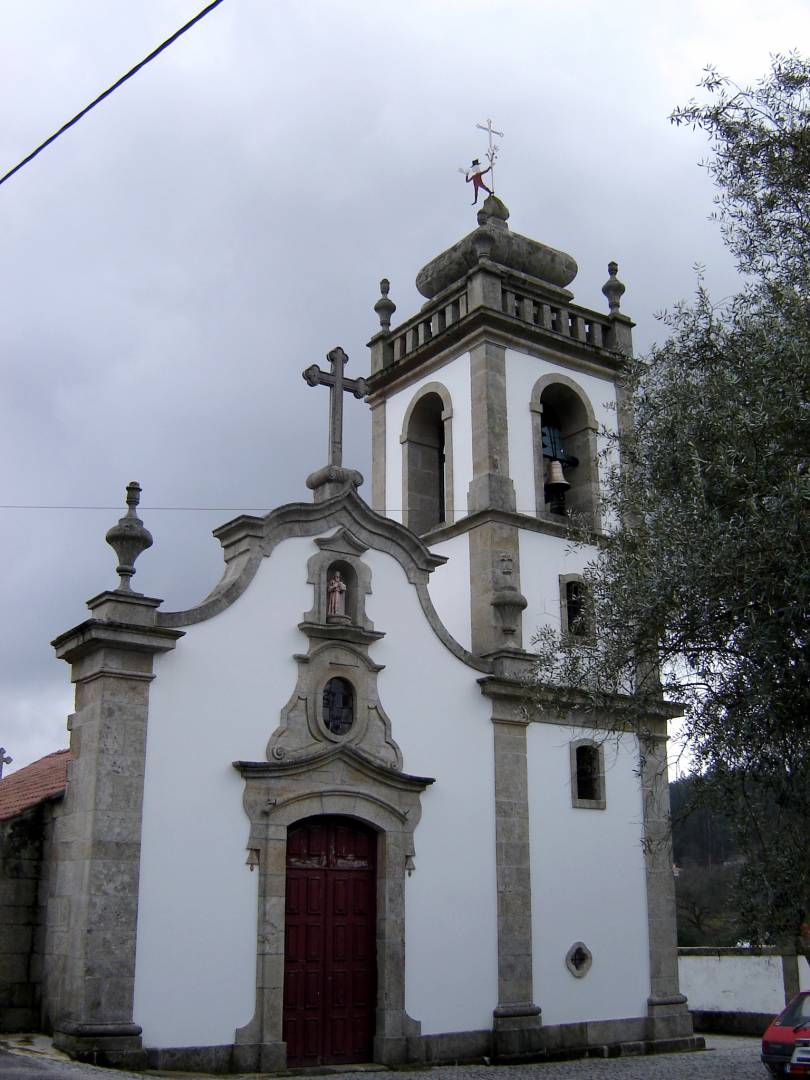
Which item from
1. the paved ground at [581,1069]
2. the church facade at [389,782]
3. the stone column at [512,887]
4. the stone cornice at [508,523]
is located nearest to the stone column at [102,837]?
the church facade at [389,782]

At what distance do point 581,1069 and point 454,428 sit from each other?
28.7 feet

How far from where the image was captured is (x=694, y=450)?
9508 millimetres

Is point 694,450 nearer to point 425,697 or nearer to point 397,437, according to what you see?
point 425,697

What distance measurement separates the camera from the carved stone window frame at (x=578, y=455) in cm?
1669

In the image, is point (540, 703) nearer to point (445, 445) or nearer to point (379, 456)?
point (445, 445)

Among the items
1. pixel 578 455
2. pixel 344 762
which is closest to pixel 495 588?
pixel 578 455

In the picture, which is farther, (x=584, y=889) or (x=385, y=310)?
(x=385, y=310)

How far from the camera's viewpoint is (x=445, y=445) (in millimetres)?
17375

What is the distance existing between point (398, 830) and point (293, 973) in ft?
6.49

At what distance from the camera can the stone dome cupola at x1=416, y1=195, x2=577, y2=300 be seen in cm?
1805

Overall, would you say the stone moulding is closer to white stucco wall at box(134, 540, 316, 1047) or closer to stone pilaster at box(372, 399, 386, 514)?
white stucco wall at box(134, 540, 316, 1047)

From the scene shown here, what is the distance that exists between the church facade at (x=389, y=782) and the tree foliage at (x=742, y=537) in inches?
65.6

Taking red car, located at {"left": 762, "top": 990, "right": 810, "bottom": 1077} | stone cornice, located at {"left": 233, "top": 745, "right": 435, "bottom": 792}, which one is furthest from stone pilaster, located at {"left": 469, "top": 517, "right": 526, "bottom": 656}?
red car, located at {"left": 762, "top": 990, "right": 810, "bottom": 1077}

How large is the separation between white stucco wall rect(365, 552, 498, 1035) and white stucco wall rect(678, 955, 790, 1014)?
6178 mm
